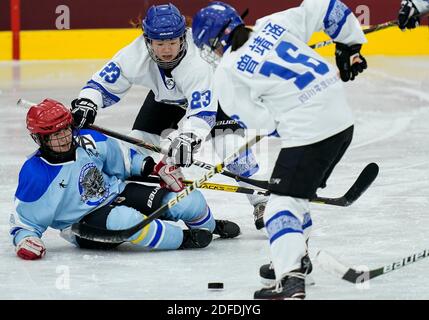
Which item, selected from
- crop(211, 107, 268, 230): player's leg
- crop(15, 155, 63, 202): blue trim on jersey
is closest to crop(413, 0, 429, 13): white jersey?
crop(211, 107, 268, 230): player's leg

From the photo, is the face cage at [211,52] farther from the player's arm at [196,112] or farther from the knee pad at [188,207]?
the knee pad at [188,207]

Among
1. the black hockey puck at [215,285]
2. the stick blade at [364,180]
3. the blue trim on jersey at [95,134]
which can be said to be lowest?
the black hockey puck at [215,285]

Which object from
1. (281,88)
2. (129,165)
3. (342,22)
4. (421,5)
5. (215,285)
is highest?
(421,5)

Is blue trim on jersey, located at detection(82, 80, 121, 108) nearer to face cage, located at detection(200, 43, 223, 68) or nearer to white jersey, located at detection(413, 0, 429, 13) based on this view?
face cage, located at detection(200, 43, 223, 68)

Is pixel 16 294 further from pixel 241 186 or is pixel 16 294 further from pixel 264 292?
pixel 241 186

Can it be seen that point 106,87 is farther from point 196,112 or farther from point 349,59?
point 349,59

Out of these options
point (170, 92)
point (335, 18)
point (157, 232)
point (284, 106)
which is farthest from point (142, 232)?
Result: point (335, 18)

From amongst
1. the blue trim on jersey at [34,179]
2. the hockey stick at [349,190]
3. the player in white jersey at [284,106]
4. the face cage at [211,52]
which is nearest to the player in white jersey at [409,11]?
the hockey stick at [349,190]

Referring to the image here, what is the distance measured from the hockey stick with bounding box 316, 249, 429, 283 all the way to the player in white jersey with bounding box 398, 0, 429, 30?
3.46 ft

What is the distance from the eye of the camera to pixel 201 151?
593cm

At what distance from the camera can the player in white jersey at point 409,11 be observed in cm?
424

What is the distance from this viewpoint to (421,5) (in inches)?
168

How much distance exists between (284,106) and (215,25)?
0.99ft

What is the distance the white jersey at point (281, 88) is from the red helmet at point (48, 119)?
72 centimetres
